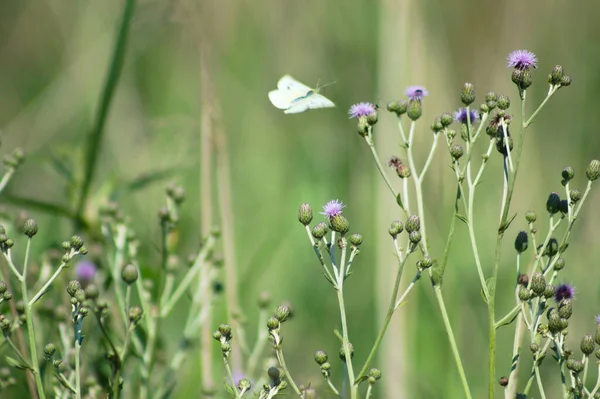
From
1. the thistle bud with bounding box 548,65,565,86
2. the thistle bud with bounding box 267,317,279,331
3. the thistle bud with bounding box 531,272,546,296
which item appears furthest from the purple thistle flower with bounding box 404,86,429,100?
the thistle bud with bounding box 267,317,279,331

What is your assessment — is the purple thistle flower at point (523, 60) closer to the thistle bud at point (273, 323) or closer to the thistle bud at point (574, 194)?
the thistle bud at point (574, 194)

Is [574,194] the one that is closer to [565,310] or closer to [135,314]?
[565,310]

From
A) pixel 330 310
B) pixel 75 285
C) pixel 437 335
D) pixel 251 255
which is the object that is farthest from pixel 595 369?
pixel 75 285

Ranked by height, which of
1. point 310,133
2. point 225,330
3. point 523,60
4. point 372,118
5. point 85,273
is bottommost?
point 225,330

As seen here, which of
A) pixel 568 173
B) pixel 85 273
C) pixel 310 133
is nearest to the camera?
pixel 568 173

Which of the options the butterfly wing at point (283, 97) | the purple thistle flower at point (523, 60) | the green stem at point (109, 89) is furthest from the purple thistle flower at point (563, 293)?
the green stem at point (109, 89)

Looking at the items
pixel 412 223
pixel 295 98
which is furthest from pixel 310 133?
pixel 412 223
